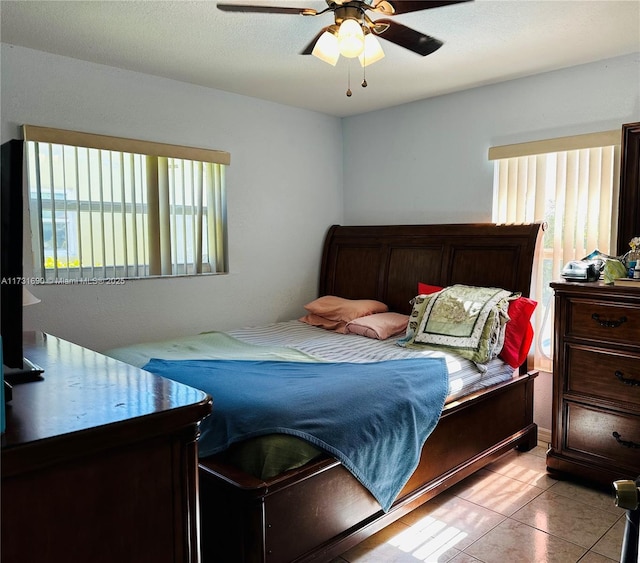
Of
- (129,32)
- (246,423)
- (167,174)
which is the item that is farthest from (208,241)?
(246,423)

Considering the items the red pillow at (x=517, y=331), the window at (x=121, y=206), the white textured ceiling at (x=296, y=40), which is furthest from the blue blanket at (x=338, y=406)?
the white textured ceiling at (x=296, y=40)

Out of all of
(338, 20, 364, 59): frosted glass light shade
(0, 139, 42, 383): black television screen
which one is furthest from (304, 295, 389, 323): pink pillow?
(0, 139, 42, 383): black television screen

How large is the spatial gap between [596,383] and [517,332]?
1.67 ft

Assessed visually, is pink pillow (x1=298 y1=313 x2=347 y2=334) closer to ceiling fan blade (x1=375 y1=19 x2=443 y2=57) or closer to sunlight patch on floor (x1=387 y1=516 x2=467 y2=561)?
sunlight patch on floor (x1=387 y1=516 x2=467 y2=561)

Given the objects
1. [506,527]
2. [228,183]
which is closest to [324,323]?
[228,183]

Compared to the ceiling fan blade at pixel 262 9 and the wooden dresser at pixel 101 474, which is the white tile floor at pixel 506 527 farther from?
the ceiling fan blade at pixel 262 9

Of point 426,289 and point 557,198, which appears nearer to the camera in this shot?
point 557,198

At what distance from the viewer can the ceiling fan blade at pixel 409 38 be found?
2.11m

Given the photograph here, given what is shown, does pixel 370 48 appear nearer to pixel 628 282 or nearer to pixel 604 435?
pixel 628 282

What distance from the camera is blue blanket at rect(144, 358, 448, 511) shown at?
1.92 meters

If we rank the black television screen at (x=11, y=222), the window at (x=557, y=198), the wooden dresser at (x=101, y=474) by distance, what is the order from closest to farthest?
the wooden dresser at (x=101, y=474) → the black television screen at (x=11, y=222) → the window at (x=557, y=198)

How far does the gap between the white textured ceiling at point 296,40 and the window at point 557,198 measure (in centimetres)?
51

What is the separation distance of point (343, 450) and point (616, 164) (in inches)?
93.8

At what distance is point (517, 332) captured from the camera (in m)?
3.06
